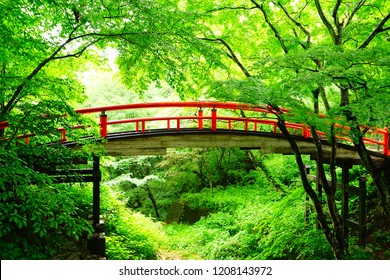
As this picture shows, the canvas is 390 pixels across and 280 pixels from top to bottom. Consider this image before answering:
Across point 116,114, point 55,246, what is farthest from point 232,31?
point 116,114

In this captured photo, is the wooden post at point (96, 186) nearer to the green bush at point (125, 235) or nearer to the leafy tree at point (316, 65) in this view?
the green bush at point (125, 235)

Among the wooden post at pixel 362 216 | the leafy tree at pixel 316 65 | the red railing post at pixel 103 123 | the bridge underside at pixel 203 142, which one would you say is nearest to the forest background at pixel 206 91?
the leafy tree at pixel 316 65

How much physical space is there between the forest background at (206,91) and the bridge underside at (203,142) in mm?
792

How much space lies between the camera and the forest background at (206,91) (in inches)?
189

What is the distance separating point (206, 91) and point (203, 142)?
7.21 feet

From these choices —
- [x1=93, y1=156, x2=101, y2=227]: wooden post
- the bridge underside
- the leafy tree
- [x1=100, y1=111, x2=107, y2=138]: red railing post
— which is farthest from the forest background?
the bridge underside

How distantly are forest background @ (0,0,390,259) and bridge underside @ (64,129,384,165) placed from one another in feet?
2.60

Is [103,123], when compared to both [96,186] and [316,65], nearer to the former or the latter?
[96,186]

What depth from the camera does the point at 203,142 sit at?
28.6 feet

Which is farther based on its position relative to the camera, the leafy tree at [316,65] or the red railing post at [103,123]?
the red railing post at [103,123]

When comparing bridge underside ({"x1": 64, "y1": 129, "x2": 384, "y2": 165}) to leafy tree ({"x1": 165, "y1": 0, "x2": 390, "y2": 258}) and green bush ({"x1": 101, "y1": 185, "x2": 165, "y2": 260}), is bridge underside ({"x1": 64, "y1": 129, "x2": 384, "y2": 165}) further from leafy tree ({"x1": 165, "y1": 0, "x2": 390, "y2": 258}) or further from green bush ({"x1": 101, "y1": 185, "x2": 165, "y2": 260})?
green bush ({"x1": 101, "y1": 185, "x2": 165, "y2": 260})

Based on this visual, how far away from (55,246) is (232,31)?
20.6 feet

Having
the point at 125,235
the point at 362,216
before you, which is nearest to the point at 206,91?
the point at 362,216
